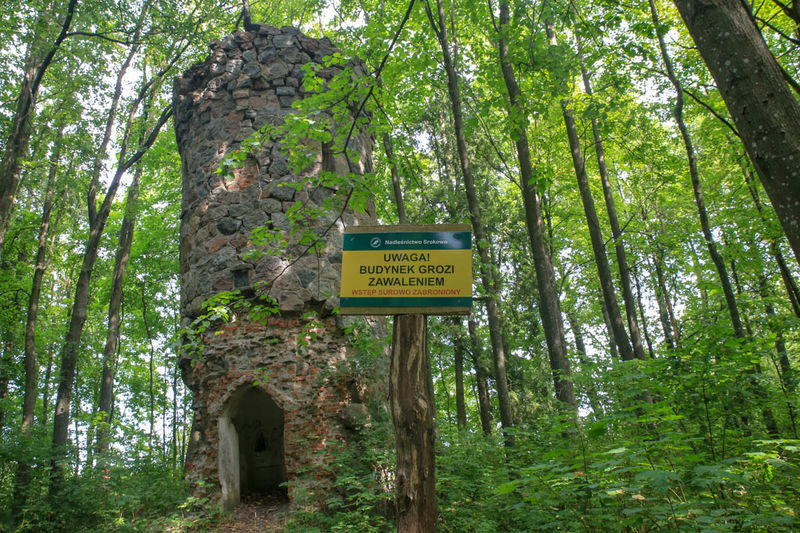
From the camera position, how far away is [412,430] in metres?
3.42

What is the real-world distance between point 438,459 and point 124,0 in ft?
35.0

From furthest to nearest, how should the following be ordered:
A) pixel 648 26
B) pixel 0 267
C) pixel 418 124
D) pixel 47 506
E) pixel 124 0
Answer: pixel 418 124
pixel 0 267
pixel 124 0
pixel 47 506
pixel 648 26

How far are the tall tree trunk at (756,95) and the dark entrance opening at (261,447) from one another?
823 centimetres

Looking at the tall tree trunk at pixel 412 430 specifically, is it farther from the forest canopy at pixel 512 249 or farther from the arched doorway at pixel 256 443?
the arched doorway at pixel 256 443

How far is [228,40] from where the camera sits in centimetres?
966

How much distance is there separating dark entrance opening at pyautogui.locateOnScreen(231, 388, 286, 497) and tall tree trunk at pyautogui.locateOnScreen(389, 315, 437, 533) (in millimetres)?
6148

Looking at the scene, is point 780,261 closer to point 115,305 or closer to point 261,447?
point 261,447

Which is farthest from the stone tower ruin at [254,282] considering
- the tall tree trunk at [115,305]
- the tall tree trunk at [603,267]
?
the tall tree trunk at [115,305]

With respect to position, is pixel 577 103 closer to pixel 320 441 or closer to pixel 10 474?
pixel 320 441

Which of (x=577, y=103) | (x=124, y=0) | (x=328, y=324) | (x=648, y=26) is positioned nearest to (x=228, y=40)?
(x=124, y=0)

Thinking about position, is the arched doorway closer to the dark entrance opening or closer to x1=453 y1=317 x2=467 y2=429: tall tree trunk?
the dark entrance opening

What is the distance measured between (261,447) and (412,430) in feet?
23.4

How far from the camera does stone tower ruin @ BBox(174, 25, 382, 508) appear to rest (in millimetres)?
7562

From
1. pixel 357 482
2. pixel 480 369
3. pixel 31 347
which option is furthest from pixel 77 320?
pixel 480 369
